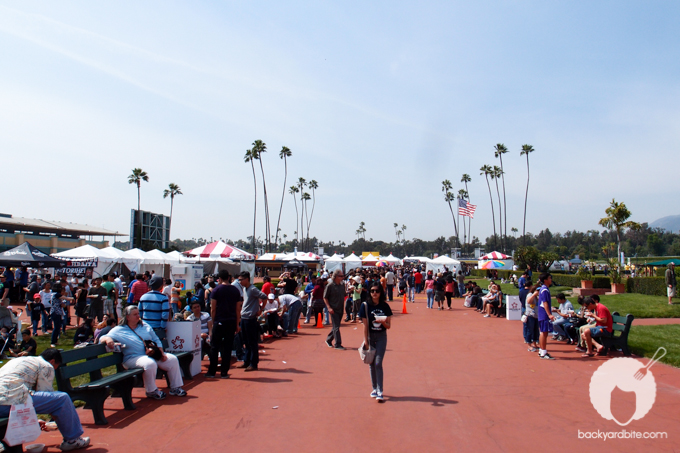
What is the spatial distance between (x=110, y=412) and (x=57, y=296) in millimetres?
7050

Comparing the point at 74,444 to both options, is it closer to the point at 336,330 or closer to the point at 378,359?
the point at 378,359

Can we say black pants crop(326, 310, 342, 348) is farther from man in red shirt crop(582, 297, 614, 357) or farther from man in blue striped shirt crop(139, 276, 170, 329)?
man in red shirt crop(582, 297, 614, 357)

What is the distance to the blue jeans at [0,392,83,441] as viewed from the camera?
4.33m

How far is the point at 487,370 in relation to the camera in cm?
786

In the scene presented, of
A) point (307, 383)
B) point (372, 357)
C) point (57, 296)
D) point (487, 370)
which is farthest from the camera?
point (57, 296)

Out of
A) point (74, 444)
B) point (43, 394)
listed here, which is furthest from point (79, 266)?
point (74, 444)

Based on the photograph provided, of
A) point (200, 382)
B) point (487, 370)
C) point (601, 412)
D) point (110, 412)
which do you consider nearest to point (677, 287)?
point (487, 370)

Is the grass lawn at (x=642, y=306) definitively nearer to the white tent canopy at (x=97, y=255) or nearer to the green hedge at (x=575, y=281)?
the green hedge at (x=575, y=281)

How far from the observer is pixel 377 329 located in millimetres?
6117

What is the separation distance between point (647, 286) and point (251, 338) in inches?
844

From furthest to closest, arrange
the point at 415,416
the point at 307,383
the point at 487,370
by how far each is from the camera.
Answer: the point at 487,370 → the point at 307,383 → the point at 415,416

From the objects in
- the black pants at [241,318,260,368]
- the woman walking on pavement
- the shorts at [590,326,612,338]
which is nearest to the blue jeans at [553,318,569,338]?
the shorts at [590,326,612,338]

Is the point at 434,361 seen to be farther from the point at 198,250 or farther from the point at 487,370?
the point at 198,250

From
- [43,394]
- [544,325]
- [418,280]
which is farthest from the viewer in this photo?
[418,280]
